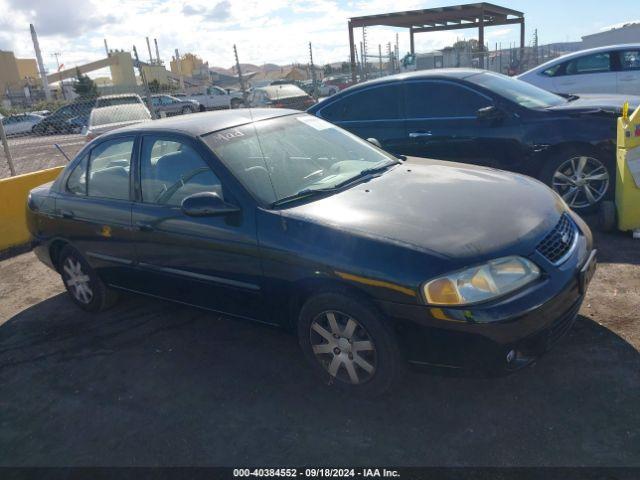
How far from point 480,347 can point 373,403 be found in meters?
0.75

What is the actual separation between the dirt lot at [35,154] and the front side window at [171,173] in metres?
10.4

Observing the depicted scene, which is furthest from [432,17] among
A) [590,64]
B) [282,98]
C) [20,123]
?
[20,123]

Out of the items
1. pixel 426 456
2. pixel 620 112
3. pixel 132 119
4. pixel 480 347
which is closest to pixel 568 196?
pixel 620 112

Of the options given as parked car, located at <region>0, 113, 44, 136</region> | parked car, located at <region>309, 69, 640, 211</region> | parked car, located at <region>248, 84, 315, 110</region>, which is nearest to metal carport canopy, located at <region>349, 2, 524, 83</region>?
parked car, located at <region>248, 84, 315, 110</region>

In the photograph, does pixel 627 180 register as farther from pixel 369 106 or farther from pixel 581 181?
pixel 369 106

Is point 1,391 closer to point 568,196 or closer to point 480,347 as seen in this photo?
point 480,347

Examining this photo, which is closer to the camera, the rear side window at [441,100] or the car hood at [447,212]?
the car hood at [447,212]

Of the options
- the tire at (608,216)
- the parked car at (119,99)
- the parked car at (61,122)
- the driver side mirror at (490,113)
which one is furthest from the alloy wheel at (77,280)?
the parked car at (61,122)

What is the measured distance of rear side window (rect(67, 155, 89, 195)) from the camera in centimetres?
447

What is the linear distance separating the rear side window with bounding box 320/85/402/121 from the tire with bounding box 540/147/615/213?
1820 mm

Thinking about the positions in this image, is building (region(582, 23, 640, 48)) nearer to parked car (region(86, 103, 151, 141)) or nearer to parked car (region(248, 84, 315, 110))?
parked car (region(248, 84, 315, 110))

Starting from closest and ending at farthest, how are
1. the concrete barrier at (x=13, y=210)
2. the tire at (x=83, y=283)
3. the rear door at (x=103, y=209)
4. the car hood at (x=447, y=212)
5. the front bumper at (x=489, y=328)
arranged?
1. the front bumper at (x=489, y=328)
2. the car hood at (x=447, y=212)
3. the rear door at (x=103, y=209)
4. the tire at (x=83, y=283)
5. the concrete barrier at (x=13, y=210)

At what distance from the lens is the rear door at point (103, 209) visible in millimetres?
4047

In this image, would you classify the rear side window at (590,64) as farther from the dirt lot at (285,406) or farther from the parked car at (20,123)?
the parked car at (20,123)
